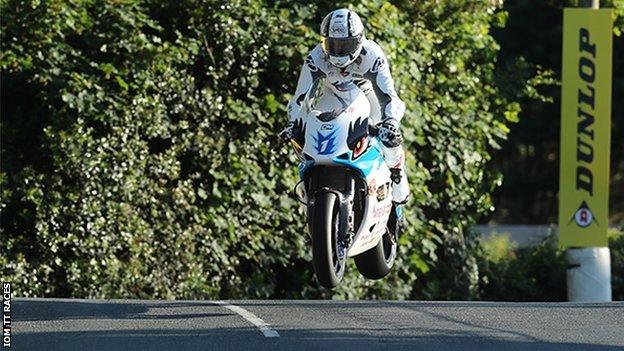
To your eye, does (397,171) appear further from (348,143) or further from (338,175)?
(348,143)

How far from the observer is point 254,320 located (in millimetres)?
9789

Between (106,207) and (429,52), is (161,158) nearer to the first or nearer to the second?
(106,207)

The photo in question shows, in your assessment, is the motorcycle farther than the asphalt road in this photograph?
Yes

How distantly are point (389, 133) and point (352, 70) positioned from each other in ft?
1.82

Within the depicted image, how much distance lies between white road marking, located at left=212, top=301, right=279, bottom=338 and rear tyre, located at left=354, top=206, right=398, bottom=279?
1310mm

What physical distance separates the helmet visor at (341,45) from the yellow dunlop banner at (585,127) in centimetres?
715

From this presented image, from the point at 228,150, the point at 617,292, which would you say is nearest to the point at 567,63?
the point at 617,292

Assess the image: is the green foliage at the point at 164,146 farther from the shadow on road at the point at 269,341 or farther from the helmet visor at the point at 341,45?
the shadow on road at the point at 269,341

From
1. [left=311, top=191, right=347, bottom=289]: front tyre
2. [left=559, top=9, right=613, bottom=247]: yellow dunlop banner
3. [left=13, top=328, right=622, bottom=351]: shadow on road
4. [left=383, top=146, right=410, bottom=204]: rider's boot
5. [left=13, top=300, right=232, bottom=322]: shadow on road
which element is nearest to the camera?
[left=13, top=328, right=622, bottom=351]: shadow on road

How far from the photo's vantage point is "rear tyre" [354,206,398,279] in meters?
11.8

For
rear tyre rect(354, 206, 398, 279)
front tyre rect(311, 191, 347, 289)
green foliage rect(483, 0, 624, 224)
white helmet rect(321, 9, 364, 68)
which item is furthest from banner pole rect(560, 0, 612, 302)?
front tyre rect(311, 191, 347, 289)

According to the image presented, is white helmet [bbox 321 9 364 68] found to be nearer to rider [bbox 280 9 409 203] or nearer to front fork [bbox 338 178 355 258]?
rider [bbox 280 9 409 203]

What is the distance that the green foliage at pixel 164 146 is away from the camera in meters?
14.5

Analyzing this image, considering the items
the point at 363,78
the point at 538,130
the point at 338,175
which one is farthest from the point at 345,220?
the point at 538,130
